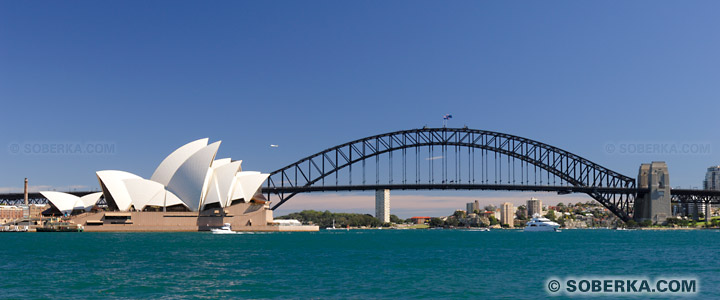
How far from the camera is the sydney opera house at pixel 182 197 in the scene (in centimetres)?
9869

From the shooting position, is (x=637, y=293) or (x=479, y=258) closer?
(x=637, y=293)

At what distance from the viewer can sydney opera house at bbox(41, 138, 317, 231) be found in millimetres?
98688

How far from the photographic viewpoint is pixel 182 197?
10119cm

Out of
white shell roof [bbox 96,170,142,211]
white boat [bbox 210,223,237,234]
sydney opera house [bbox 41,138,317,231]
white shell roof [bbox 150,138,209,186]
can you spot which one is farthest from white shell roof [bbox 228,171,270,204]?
white shell roof [bbox 96,170,142,211]

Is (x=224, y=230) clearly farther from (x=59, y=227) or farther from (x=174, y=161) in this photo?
(x=59, y=227)

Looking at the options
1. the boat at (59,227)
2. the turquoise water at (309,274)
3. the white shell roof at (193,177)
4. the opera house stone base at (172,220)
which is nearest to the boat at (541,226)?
the opera house stone base at (172,220)

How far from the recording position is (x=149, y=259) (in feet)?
135

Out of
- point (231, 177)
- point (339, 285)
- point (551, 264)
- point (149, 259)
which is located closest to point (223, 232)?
point (231, 177)

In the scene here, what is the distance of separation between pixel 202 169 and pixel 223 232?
9.24m

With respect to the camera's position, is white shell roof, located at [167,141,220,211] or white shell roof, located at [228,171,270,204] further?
white shell roof, located at [228,171,270,204]

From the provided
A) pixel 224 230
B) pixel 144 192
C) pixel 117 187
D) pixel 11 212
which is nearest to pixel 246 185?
pixel 224 230

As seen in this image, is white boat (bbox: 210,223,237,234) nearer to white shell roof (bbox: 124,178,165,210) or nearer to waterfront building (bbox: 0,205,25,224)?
white shell roof (bbox: 124,178,165,210)

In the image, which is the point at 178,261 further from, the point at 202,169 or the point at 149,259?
the point at 202,169

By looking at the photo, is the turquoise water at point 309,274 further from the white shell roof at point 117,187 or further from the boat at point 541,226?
the boat at point 541,226
